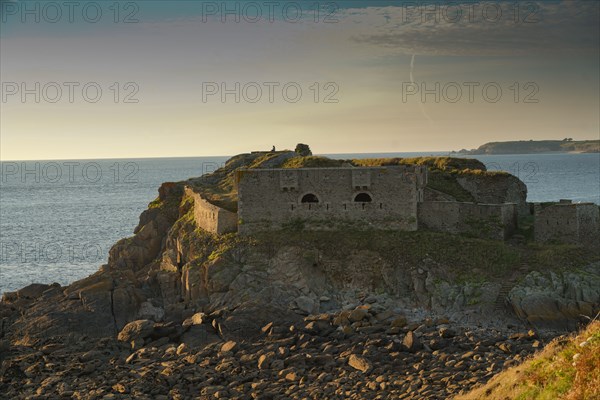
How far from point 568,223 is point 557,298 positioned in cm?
714

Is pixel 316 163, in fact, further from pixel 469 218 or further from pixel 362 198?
pixel 469 218

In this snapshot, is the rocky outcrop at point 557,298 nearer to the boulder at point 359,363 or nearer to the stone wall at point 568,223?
the stone wall at point 568,223

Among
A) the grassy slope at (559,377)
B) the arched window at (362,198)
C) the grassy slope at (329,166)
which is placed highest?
the grassy slope at (329,166)

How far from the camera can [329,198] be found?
143 ft

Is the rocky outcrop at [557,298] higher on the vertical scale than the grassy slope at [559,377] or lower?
lower

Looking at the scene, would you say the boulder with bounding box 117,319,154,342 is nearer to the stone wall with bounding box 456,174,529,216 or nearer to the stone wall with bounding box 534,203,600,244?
the stone wall with bounding box 534,203,600,244

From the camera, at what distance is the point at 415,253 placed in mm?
40281

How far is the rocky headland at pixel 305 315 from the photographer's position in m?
28.5

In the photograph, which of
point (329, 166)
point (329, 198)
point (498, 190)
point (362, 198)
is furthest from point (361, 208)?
point (498, 190)

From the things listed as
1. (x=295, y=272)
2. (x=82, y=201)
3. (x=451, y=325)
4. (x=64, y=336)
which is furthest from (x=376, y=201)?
(x=82, y=201)

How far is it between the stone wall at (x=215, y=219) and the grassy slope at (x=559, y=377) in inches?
1003

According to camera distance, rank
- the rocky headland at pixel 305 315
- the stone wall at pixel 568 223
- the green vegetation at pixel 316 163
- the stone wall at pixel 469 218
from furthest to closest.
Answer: the green vegetation at pixel 316 163, the stone wall at pixel 469 218, the stone wall at pixel 568 223, the rocky headland at pixel 305 315

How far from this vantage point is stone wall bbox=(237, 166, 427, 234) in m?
42.8

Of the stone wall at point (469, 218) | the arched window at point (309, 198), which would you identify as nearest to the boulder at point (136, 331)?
the arched window at point (309, 198)
